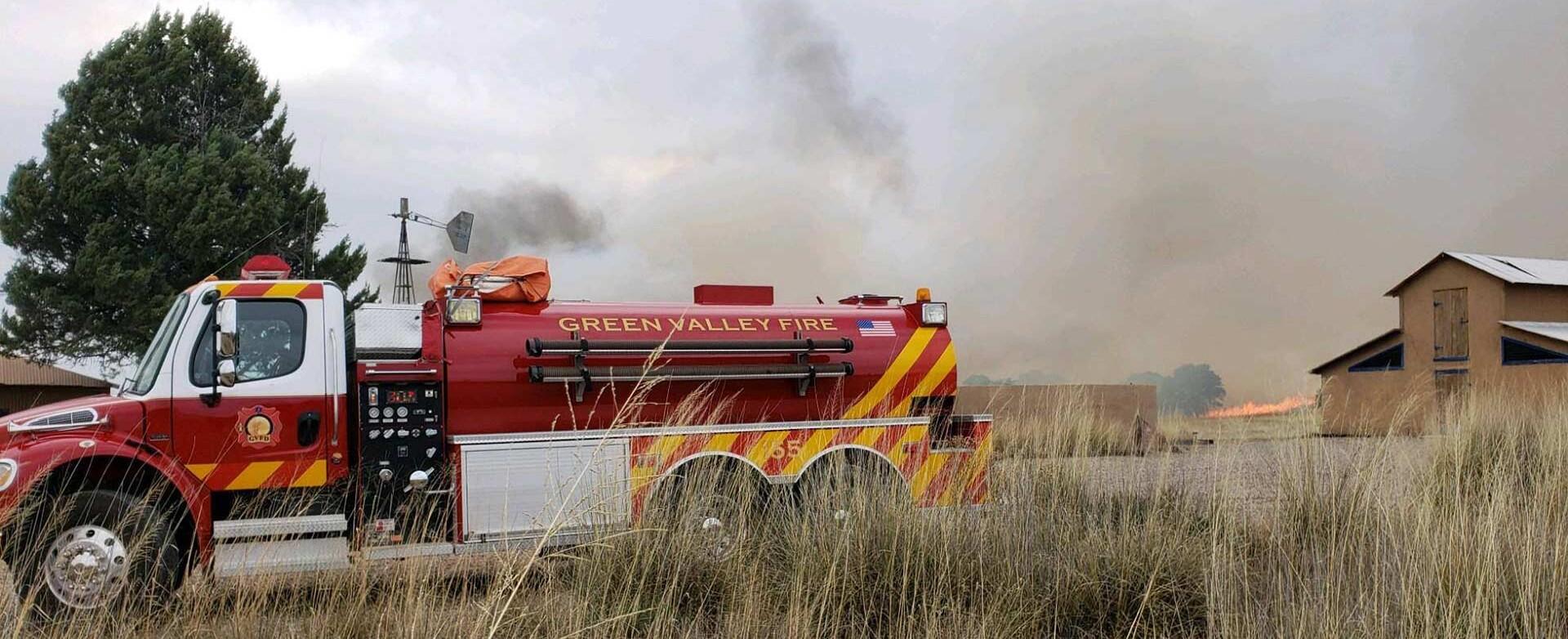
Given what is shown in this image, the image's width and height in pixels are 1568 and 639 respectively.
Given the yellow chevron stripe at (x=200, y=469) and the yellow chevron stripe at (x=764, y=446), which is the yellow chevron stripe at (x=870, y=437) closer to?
the yellow chevron stripe at (x=764, y=446)

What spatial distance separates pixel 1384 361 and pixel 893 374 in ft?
85.4

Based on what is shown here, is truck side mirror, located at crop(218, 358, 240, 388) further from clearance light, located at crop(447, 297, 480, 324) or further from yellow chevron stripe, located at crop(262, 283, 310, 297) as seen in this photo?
clearance light, located at crop(447, 297, 480, 324)

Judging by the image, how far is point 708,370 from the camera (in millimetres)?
9203

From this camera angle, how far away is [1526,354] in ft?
87.6

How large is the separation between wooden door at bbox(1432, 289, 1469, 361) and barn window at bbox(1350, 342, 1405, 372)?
1075 mm

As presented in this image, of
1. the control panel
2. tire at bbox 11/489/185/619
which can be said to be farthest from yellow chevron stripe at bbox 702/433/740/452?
tire at bbox 11/489/185/619

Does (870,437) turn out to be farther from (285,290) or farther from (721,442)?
(285,290)

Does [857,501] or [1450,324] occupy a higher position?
[1450,324]

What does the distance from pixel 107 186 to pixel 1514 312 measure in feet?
114

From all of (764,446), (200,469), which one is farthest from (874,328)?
(200,469)

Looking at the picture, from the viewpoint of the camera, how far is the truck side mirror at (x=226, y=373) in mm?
7898

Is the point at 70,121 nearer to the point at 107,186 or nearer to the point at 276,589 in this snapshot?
the point at 107,186

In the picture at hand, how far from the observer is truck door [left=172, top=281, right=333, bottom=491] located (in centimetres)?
796

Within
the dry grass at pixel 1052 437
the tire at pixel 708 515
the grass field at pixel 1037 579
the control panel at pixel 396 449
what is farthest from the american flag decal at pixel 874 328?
the control panel at pixel 396 449
